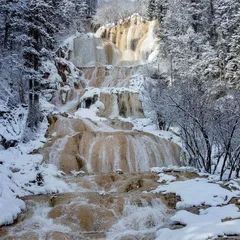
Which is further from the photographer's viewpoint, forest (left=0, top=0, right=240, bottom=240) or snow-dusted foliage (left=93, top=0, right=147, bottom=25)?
snow-dusted foliage (left=93, top=0, right=147, bottom=25)

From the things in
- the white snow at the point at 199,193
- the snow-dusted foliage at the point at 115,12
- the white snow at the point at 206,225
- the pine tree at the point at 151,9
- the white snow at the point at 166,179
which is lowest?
the white snow at the point at 166,179

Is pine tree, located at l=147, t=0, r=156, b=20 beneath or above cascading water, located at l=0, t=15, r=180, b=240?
above

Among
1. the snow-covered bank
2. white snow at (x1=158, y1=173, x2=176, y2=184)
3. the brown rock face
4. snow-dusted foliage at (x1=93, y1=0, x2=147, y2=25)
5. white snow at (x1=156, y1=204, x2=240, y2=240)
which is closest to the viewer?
white snow at (x1=156, y1=204, x2=240, y2=240)

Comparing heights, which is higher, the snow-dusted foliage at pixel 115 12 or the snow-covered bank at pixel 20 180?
the snow-dusted foliage at pixel 115 12

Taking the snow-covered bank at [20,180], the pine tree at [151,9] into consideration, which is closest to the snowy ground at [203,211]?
the snow-covered bank at [20,180]

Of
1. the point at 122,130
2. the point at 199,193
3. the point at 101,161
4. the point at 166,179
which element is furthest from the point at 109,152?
the point at 199,193

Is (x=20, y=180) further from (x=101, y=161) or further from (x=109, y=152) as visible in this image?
(x=109, y=152)

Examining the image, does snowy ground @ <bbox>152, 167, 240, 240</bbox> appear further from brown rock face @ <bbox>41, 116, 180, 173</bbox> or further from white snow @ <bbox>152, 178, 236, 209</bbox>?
brown rock face @ <bbox>41, 116, 180, 173</bbox>

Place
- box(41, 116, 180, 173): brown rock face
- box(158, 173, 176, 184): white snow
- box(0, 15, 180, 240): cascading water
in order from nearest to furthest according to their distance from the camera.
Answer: box(0, 15, 180, 240): cascading water < box(158, 173, 176, 184): white snow < box(41, 116, 180, 173): brown rock face

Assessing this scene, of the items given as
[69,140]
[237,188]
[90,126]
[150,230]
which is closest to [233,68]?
[90,126]

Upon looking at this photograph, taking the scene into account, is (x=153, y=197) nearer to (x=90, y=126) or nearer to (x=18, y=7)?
(x=90, y=126)

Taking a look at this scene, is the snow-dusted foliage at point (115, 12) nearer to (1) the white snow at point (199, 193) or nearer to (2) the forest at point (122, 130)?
(2) the forest at point (122, 130)

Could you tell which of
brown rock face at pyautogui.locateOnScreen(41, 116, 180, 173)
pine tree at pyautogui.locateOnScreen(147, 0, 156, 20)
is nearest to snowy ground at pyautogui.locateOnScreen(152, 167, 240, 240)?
brown rock face at pyautogui.locateOnScreen(41, 116, 180, 173)

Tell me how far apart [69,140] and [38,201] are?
6.68 meters
